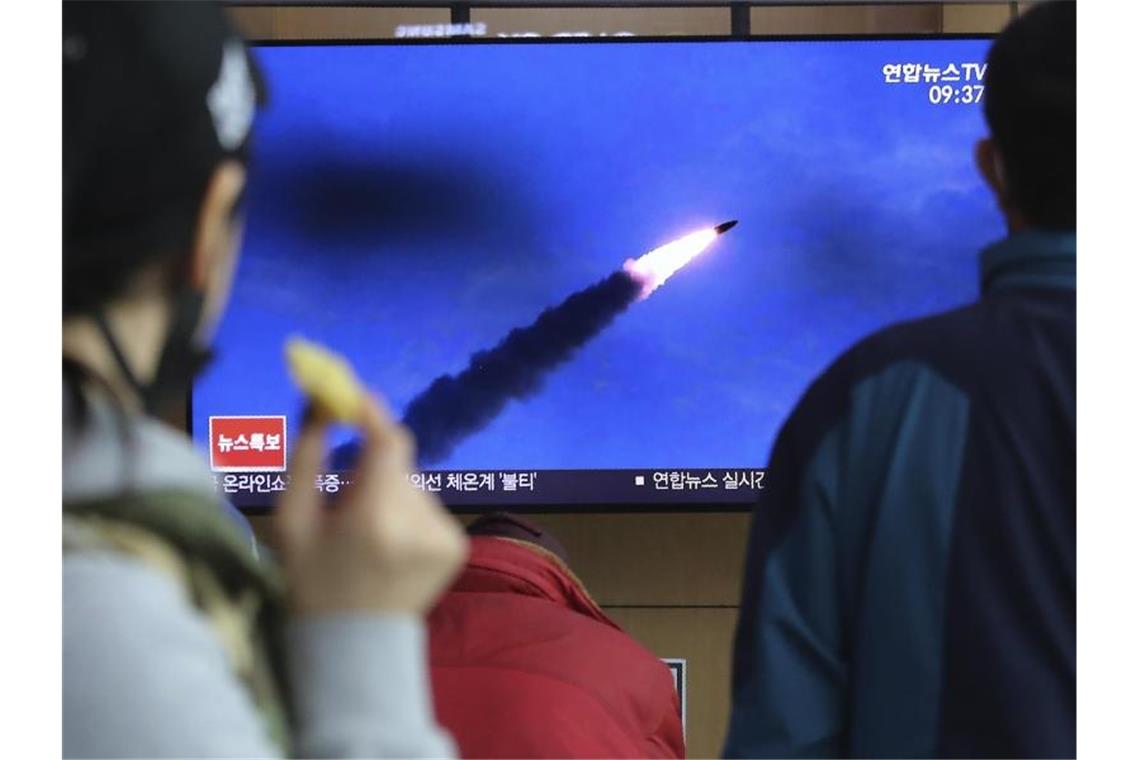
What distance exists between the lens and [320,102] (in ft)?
8.52

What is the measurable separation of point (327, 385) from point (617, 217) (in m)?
1.94

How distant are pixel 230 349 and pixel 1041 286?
1720 millimetres

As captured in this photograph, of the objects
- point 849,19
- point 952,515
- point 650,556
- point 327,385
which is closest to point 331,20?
point 849,19

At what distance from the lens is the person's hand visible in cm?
70

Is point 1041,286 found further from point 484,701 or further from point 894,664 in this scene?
point 484,701

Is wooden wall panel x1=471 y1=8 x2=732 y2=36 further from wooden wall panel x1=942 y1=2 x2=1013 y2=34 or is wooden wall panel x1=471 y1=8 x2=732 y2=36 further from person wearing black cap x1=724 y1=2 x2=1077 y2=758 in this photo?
person wearing black cap x1=724 y1=2 x2=1077 y2=758

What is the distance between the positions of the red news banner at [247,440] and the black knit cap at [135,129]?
75.1 inches

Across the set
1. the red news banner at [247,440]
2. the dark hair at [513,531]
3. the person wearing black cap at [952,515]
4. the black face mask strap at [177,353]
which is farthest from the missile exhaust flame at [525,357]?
the black face mask strap at [177,353]

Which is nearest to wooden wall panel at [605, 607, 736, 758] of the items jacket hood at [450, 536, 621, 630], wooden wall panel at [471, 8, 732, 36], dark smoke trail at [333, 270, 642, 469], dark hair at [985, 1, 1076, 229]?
dark smoke trail at [333, 270, 642, 469]

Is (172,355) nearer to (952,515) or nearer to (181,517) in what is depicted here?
(181,517)

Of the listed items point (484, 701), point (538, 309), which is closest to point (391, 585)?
point (484, 701)

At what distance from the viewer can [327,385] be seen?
2.25 feet

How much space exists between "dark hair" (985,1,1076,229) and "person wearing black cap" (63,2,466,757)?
655 millimetres

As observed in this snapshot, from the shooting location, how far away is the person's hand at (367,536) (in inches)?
27.5
